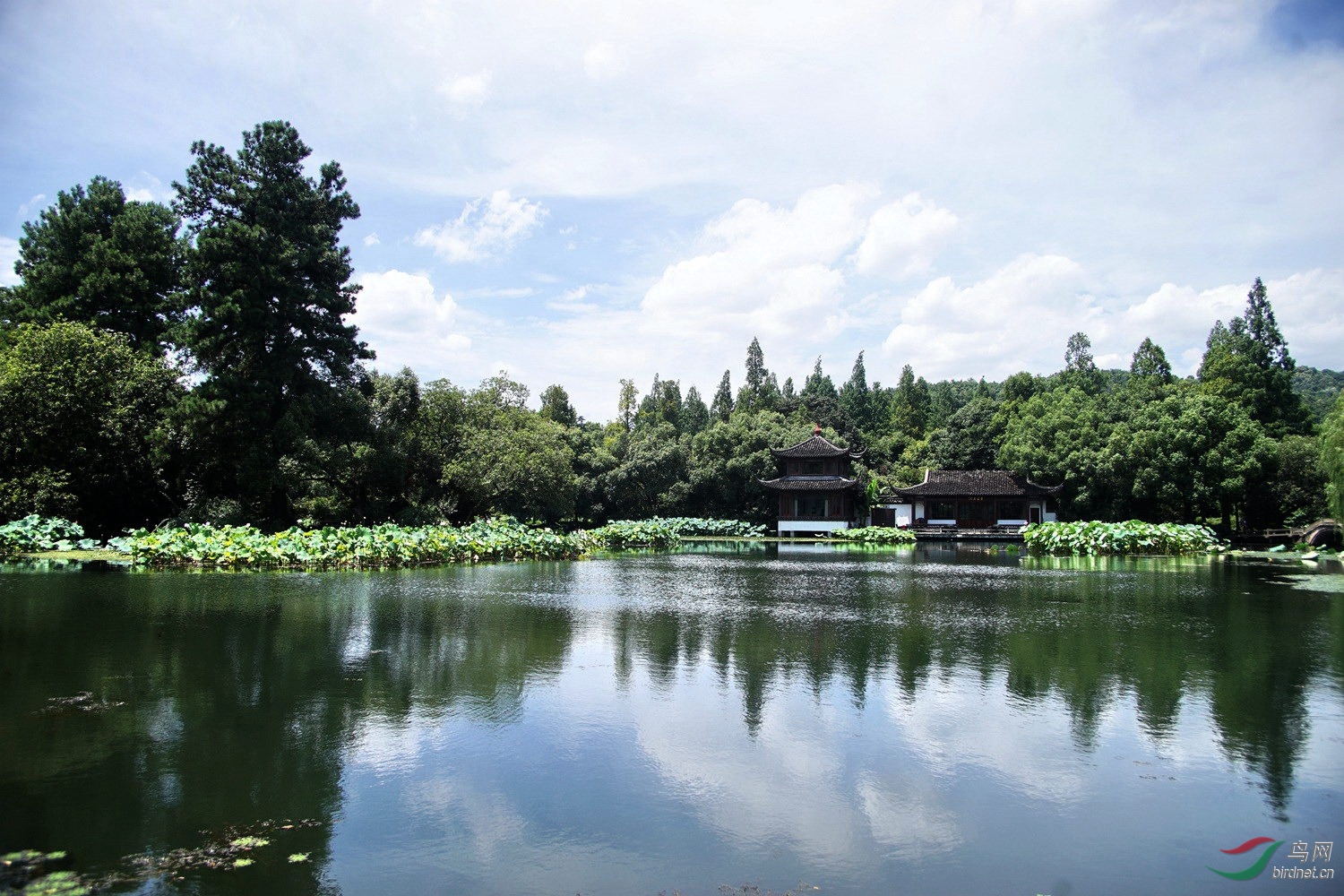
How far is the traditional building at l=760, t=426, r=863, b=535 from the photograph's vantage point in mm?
38781

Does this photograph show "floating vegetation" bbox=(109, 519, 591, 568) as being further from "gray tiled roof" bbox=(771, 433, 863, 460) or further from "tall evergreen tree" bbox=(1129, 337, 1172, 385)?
"tall evergreen tree" bbox=(1129, 337, 1172, 385)

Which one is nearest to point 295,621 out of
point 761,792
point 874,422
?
point 761,792

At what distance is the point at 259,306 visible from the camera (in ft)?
74.0

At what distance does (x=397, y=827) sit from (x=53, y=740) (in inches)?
113

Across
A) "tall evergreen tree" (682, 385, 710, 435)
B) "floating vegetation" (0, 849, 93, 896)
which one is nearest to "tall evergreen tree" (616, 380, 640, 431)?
"tall evergreen tree" (682, 385, 710, 435)

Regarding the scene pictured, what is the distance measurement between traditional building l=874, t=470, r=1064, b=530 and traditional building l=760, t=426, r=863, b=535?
2.81 m

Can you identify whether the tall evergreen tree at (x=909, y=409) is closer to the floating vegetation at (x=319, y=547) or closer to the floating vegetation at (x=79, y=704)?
the floating vegetation at (x=319, y=547)

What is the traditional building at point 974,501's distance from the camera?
37344mm

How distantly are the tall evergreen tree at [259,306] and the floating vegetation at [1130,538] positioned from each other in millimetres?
24820

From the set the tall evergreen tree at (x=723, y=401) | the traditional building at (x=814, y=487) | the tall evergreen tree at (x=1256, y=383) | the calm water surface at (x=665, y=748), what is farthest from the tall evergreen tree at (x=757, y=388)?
the calm water surface at (x=665, y=748)

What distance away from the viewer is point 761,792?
4.73 meters

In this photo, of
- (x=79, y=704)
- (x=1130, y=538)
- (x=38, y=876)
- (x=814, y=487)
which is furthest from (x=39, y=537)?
(x=1130, y=538)

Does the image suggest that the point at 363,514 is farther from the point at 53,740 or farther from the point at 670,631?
the point at 53,740

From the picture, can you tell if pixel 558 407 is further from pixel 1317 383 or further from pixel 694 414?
pixel 1317 383
